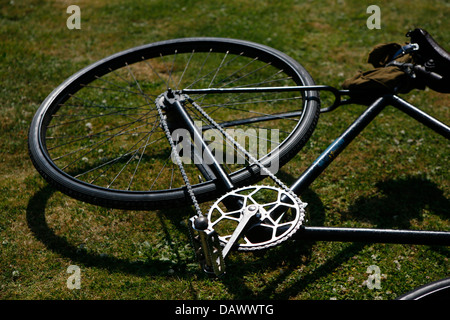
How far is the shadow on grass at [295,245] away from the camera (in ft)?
10.7

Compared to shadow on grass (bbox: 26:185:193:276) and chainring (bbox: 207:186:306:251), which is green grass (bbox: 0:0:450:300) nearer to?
shadow on grass (bbox: 26:185:193:276)

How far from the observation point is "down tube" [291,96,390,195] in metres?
3.08

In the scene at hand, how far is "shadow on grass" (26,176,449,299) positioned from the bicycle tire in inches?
26.4

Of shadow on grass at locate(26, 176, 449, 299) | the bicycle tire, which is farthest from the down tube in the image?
shadow on grass at locate(26, 176, 449, 299)

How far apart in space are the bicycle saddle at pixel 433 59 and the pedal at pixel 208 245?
2.40 metres

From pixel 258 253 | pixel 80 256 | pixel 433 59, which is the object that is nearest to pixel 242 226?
pixel 258 253

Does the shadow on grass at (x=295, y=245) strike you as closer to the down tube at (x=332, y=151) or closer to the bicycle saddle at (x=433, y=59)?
the down tube at (x=332, y=151)

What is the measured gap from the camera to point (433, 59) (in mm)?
3709

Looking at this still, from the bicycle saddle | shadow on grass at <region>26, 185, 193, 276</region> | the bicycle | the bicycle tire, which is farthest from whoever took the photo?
the bicycle saddle

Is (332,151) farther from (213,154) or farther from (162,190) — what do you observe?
(162,190)

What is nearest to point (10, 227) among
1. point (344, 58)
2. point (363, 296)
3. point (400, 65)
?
point (363, 296)
